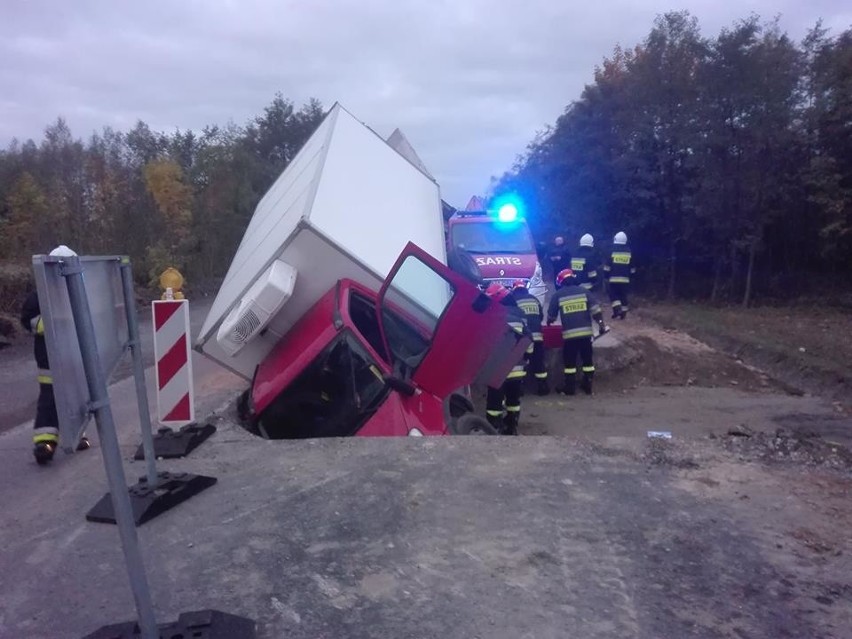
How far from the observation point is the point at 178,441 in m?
6.36

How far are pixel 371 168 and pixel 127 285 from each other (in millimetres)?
6744

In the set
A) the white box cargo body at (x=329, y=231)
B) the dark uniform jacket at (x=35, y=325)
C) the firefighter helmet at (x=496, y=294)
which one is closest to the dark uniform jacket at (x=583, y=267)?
the white box cargo body at (x=329, y=231)

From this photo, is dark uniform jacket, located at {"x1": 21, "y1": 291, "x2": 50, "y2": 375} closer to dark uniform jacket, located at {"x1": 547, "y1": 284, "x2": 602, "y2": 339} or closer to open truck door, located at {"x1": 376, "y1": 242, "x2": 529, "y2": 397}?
open truck door, located at {"x1": 376, "y1": 242, "x2": 529, "y2": 397}

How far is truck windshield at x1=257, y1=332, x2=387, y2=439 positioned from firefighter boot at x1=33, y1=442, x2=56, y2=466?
1.74 m

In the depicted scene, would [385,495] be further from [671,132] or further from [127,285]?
[671,132]

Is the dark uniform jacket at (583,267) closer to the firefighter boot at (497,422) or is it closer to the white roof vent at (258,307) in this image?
the firefighter boot at (497,422)

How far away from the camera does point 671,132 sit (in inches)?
790

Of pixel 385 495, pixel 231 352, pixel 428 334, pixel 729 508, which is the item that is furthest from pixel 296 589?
pixel 231 352

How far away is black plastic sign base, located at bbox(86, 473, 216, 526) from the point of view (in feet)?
16.1

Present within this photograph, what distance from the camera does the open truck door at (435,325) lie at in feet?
20.7

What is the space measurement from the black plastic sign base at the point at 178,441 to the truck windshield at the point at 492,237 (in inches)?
384

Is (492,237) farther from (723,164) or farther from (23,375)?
(23,375)

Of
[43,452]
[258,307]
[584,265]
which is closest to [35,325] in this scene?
[43,452]

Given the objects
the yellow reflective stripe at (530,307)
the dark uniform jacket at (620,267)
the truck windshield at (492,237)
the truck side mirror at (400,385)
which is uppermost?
the truck windshield at (492,237)
